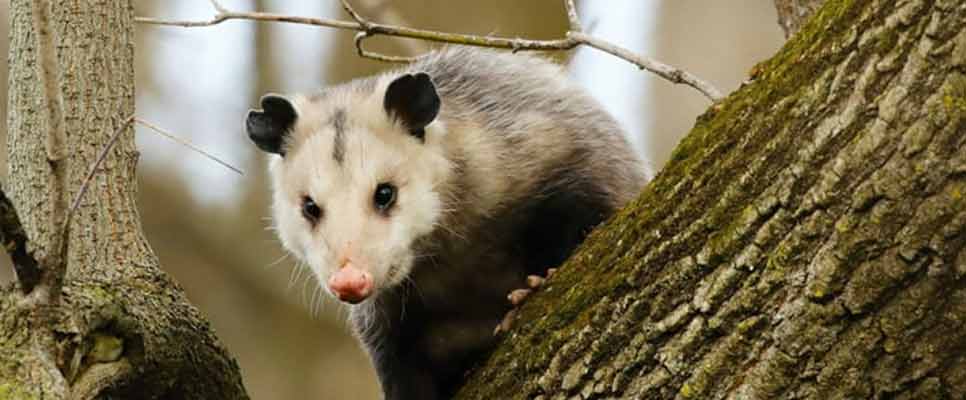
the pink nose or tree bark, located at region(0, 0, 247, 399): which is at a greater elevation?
the pink nose

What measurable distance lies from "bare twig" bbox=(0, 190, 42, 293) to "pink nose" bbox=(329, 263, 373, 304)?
0.70 metres

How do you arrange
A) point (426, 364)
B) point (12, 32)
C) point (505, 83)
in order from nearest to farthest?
point (12, 32), point (426, 364), point (505, 83)

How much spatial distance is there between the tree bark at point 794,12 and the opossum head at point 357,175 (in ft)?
3.44

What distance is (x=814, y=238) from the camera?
226 centimetres

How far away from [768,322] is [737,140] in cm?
35

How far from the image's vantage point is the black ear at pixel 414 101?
3.54 m

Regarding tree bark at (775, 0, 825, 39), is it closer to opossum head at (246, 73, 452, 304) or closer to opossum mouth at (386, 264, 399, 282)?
opossum head at (246, 73, 452, 304)

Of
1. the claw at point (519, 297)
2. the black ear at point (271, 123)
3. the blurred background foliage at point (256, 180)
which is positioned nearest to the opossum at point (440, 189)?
the black ear at point (271, 123)

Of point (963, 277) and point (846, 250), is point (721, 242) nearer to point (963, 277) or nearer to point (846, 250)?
point (846, 250)

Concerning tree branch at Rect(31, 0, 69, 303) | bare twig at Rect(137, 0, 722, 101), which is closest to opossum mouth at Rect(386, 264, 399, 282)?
bare twig at Rect(137, 0, 722, 101)

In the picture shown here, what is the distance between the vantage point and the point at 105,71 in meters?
3.35

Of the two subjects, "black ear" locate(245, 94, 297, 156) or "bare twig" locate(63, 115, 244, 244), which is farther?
"black ear" locate(245, 94, 297, 156)

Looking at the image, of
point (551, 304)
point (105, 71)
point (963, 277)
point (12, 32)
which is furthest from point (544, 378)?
point (12, 32)

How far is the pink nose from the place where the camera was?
2994mm
